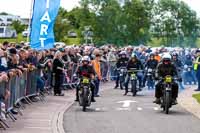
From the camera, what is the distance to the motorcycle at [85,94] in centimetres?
2103

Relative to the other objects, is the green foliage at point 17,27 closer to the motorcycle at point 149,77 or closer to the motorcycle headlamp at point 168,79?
the motorcycle at point 149,77

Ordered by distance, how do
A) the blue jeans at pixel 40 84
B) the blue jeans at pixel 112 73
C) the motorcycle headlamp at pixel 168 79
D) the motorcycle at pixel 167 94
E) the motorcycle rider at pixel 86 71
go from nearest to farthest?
the motorcycle at pixel 167 94 < the motorcycle headlamp at pixel 168 79 < the motorcycle rider at pixel 86 71 < the blue jeans at pixel 40 84 < the blue jeans at pixel 112 73

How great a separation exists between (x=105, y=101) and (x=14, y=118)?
768cm

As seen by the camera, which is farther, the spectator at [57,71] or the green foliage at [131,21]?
the green foliage at [131,21]

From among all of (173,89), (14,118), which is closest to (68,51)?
(173,89)

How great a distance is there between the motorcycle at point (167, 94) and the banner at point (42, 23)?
4188 millimetres

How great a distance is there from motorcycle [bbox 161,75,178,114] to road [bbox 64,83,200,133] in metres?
0.24

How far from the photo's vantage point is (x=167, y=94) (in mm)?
20641

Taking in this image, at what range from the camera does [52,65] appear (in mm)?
26781

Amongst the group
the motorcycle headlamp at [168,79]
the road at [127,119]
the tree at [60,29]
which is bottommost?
the road at [127,119]

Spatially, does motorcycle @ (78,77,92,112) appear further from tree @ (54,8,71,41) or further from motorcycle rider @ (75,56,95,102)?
tree @ (54,8,71,41)

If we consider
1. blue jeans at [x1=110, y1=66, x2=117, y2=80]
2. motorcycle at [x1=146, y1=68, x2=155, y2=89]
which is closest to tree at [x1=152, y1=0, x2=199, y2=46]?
blue jeans at [x1=110, y1=66, x2=117, y2=80]

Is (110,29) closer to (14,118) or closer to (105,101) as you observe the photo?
(105,101)

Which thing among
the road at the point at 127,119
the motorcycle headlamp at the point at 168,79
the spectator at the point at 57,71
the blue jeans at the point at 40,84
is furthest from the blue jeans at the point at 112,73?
the motorcycle headlamp at the point at 168,79
